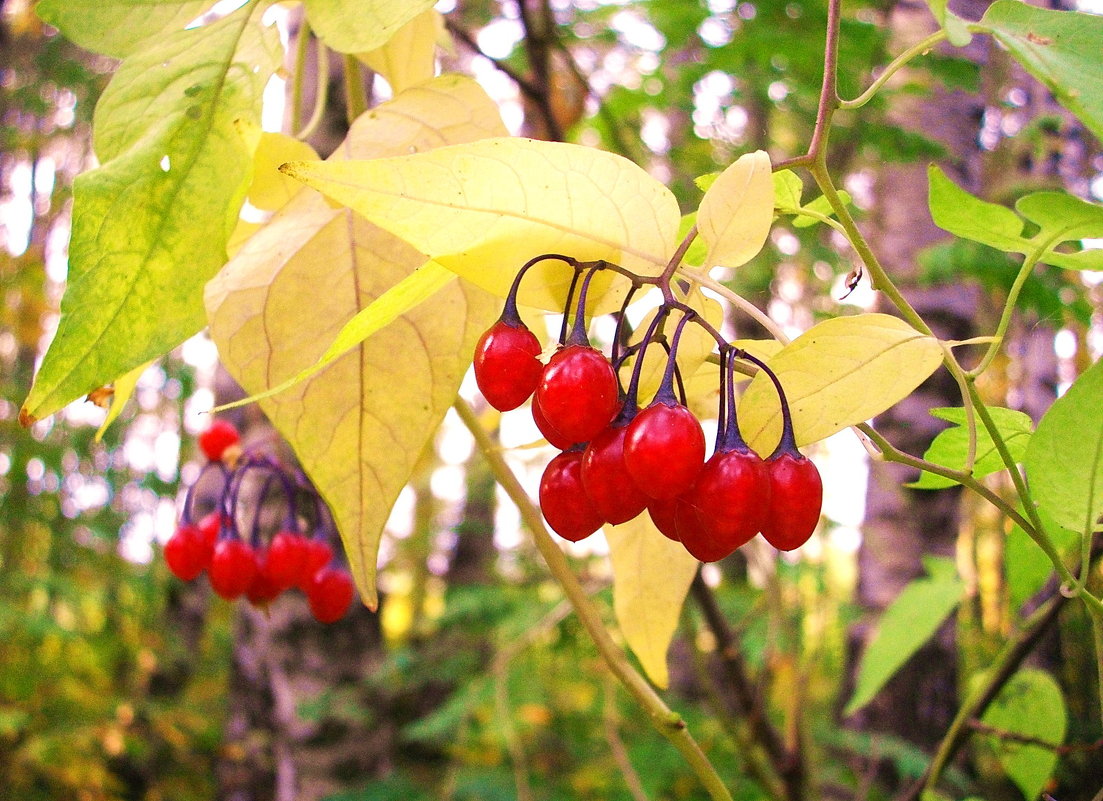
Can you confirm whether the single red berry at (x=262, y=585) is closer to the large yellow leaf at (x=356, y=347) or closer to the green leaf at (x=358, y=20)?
the large yellow leaf at (x=356, y=347)

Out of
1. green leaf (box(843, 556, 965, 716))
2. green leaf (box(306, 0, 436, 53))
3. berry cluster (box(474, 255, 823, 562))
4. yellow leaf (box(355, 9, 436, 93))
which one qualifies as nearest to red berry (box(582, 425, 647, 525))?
berry cluster (box(474, 255, 823, 562))

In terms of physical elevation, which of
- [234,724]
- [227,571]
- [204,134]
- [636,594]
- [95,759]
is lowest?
[95,759]

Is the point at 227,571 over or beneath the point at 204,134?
beneath

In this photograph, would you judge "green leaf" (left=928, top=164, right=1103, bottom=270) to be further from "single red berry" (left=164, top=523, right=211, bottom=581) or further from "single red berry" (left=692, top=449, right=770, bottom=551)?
"single red berry" (left=164, top=523, right=211, bottom=581)

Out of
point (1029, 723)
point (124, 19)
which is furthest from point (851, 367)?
point (1029, 723)

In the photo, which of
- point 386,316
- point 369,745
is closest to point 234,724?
point 369,745

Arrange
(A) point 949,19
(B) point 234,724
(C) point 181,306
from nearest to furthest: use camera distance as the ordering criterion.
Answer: (A) point 949,19, (C) point 181,306, (B) point 234,724

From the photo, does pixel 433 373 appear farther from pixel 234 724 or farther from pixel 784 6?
pixel 234 724

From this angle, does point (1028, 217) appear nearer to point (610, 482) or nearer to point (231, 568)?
point (610, 482)
